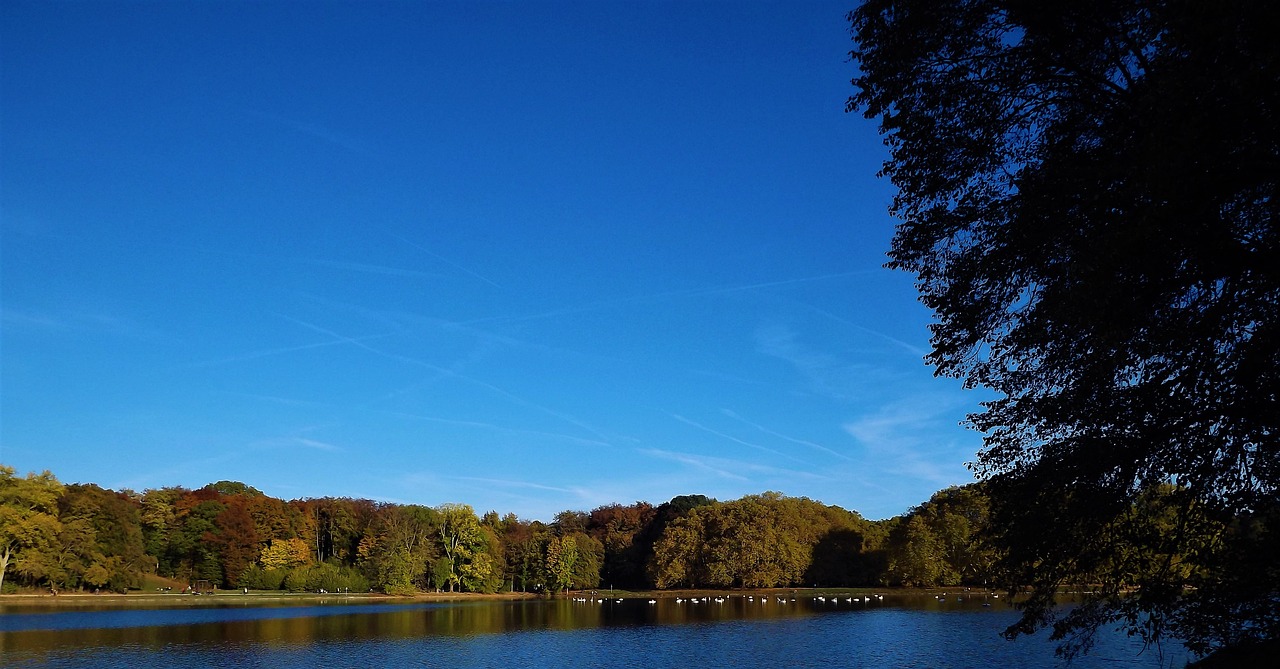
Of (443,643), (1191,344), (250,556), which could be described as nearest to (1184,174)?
(1191,344)

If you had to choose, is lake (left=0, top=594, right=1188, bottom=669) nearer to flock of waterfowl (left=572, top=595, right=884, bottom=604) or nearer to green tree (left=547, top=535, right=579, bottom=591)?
flock of waterfowl (left=572, top=595, right=884, bottom=604)

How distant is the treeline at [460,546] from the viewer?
76812 mm

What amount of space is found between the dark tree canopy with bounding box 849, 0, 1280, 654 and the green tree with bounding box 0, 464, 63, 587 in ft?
225

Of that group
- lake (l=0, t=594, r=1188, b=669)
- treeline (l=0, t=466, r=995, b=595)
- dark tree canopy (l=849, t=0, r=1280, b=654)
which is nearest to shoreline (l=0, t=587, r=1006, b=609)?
treeline (l=0, t=466, r=995, b=595)

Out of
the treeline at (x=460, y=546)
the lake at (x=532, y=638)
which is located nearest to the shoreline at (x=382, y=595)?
the treeline at (x=460, y=546)

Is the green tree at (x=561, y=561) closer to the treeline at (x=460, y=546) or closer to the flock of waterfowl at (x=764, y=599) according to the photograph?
the treeline at (x=460, y=546)

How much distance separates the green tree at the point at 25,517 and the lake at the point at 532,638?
27.4ft

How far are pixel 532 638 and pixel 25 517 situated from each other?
45153 mm

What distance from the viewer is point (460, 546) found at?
8250 centimetres

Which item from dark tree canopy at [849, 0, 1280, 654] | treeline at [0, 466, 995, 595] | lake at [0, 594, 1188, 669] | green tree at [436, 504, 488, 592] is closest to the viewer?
dark tree canopy at [849, 0, 1280, 654]

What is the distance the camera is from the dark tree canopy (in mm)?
8438

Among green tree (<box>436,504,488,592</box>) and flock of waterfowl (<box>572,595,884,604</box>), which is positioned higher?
green tree (<box>436,504,488,592</box>)

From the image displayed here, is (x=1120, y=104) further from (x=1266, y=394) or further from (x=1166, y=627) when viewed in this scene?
(x=1166, y=627)

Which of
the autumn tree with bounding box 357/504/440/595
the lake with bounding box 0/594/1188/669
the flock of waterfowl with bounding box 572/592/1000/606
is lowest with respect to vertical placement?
the flock of waterfowl with bounding box 572/592/1000/606
